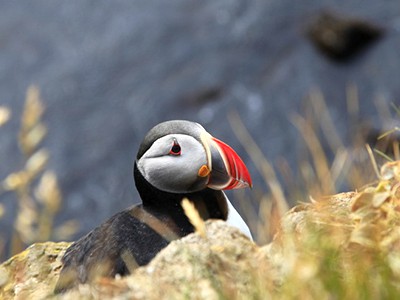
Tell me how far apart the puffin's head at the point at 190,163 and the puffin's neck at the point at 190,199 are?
3cm

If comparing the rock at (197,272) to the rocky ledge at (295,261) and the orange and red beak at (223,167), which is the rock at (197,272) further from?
the orange and red beak at (223,167)

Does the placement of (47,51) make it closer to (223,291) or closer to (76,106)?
(76,106)

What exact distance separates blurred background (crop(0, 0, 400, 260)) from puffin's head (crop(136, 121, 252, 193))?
311 inches

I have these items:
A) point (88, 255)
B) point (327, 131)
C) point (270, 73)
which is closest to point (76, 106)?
point (270, 73)

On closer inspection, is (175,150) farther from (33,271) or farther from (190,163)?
(33,271)

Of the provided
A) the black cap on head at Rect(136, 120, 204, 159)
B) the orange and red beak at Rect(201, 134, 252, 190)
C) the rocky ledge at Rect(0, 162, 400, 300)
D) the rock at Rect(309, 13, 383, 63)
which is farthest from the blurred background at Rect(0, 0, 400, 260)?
the rocky ledge at Rect(0, 162, 400, 300)

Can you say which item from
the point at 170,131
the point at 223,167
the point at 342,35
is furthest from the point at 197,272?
the point at 342,35

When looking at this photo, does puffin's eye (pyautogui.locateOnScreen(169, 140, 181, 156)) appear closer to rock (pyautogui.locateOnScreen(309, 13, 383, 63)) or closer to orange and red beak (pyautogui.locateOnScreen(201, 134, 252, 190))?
orange and red beak (pyautogui.locateOnScreen(201, 134, 252, 190))

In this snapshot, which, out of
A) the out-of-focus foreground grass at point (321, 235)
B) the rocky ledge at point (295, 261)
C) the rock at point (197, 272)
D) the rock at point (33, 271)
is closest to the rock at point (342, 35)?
the rock at point (33, 271)

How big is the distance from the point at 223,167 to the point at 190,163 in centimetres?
17

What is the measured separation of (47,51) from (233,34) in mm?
3149

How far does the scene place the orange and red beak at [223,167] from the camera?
4910 mm

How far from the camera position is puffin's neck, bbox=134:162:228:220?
16.2ft

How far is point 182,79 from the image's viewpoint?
1529 centimetres
